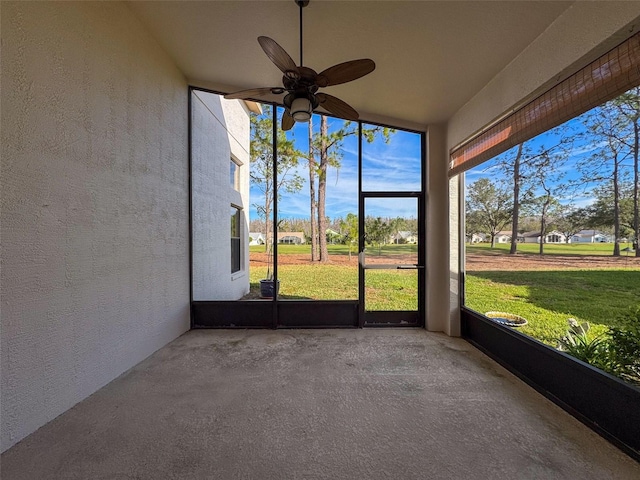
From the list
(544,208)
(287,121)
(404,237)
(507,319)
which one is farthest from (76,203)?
(507,319)

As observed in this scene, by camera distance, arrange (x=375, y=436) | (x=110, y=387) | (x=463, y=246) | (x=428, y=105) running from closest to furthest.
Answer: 1. (x=375, y=436)
2. (x=110, y=387)
3. (x=428, y=105)
4. (x=463, y=246)

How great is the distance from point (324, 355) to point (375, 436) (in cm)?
132

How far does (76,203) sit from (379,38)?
278 centimetres

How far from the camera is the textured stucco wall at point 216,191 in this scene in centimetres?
416

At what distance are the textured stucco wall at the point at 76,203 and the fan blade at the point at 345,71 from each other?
183 cm

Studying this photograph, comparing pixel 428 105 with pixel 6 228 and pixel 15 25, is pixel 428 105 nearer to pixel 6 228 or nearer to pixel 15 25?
pixel 15 25

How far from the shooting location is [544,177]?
2.53 metres

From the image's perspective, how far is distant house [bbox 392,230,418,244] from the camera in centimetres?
418

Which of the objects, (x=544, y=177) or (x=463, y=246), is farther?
(x=463, y=246)

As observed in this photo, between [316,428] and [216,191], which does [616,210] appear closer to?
[316,428]

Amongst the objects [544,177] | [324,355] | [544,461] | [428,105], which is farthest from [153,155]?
[544,461]

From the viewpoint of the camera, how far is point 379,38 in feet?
8.37

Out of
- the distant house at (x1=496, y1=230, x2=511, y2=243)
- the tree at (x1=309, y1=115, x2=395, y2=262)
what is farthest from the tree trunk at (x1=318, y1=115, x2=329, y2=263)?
the distant house at (x1=496, y1=230, x2=511, y2=243)

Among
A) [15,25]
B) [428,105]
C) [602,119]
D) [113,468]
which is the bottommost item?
[113,468]
